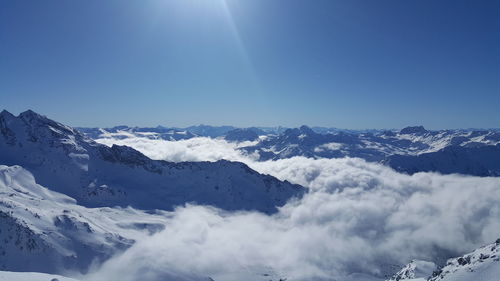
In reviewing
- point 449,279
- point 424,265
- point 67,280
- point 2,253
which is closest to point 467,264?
point 449,279

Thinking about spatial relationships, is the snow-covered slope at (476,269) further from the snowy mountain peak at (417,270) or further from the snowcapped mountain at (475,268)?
the snowy mountain peak at (417,270)

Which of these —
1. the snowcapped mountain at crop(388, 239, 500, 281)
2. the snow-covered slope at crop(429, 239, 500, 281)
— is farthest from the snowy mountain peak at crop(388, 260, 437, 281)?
the snow-covered slope at crop(429, 239, 500, 281)

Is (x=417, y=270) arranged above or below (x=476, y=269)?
below

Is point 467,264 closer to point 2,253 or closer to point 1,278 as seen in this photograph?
point 1,278

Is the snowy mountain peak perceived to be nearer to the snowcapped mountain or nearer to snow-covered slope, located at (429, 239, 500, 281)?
the snowcapped mountain

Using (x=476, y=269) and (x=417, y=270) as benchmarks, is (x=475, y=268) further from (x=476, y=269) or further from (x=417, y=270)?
(x=417, y=270)

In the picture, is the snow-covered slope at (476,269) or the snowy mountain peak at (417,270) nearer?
the snow-covered slope at (476,269)

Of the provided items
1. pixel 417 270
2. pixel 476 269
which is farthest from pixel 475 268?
pixel 417 270

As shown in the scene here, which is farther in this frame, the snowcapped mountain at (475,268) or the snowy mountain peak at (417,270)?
the snowy mountain peak at (417,270)

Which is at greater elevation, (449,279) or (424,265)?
(449,279)

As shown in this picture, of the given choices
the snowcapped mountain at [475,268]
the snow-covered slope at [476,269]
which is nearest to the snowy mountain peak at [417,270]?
the snowcapped mountain at [475,268]

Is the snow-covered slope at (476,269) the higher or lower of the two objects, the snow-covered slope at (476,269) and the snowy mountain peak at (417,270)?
the higher
